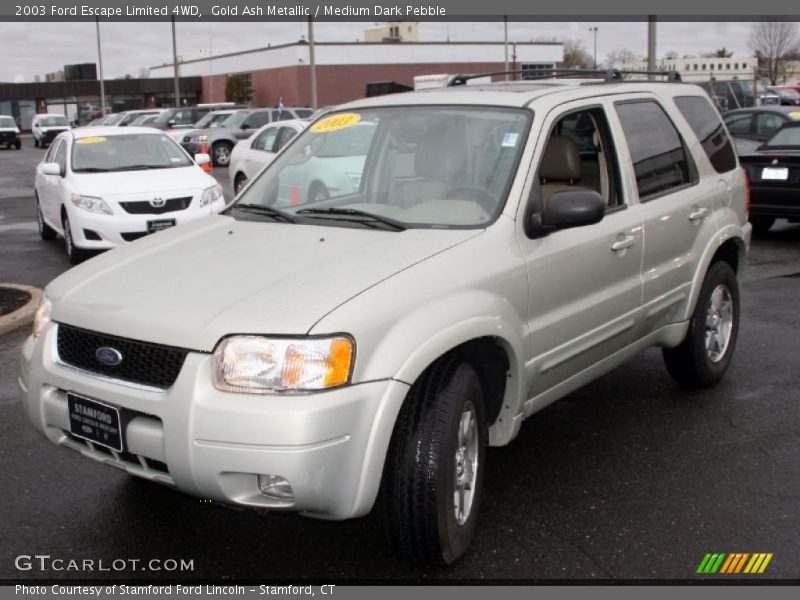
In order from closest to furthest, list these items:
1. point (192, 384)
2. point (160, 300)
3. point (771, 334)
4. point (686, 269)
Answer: point (192, 384)
point (160, 300)
point (686, 269)
point (771, 334)

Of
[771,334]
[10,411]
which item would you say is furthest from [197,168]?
[771,334]

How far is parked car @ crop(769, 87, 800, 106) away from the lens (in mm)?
41769

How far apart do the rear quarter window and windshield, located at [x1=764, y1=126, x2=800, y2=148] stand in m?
6.39

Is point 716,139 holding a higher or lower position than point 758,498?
higher

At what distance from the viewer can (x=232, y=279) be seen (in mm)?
3580

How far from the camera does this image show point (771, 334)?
279 inches

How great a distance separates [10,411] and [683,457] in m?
3.86

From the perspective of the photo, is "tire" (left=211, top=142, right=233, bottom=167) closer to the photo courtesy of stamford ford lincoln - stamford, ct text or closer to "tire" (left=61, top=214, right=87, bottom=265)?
"tire" (left=61, top=214, right=87, bottom=265)

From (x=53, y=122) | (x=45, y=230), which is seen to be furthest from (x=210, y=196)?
(x=53, y=122)

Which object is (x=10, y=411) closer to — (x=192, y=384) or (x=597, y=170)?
(x=192, y=384)

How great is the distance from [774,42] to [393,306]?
67.9m

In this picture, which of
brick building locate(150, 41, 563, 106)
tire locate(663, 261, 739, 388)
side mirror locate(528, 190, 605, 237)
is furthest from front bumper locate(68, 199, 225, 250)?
brick building locate(150, 41, 563, 106)

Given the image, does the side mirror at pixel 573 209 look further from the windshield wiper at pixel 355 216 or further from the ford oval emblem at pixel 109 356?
the ford oval emblem at pixel 109 356

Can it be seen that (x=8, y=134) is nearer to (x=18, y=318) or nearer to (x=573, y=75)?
(x=18, y=318)
